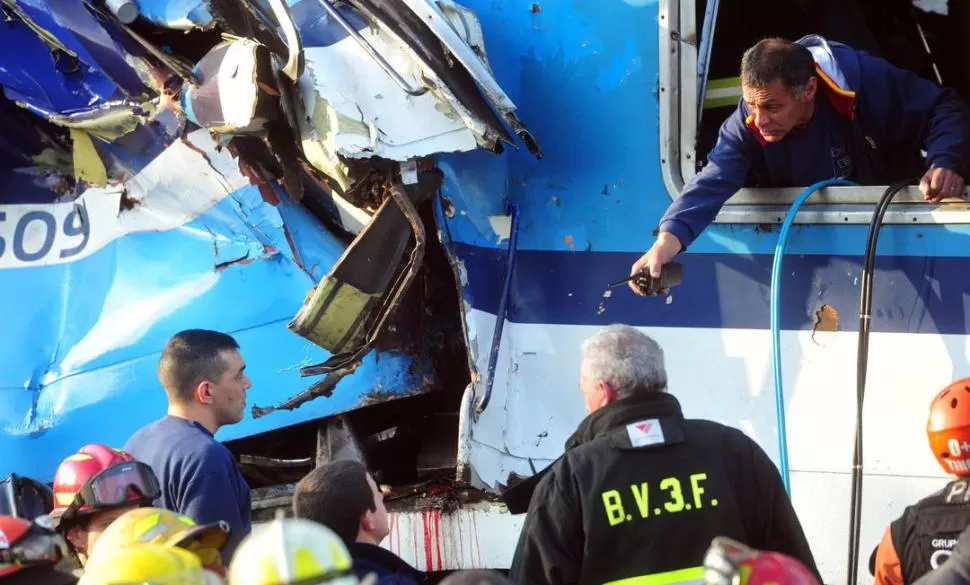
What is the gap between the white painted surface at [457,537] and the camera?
4.10 meters

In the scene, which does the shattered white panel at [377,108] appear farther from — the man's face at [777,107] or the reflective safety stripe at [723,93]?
the reflective safety stripe at [723,93]

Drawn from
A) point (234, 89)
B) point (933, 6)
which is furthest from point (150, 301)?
point (933, 6)

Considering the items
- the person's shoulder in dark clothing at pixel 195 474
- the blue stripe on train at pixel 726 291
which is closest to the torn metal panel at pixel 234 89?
the blue stripe on train at pixel 726 291

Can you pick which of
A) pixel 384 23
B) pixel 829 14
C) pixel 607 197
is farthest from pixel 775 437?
pixel 829 14

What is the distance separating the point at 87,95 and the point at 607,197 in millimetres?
1919

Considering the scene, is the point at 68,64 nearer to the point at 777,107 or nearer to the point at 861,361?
the point at 777,107

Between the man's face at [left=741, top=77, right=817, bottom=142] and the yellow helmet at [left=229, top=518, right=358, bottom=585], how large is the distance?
7.32 ft

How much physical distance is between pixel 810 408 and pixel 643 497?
4.10ft

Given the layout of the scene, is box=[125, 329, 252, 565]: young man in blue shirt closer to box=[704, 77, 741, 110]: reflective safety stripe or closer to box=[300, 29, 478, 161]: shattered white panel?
box=[300, 29, 478, 161]: shattered white panel

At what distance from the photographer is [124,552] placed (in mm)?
1913

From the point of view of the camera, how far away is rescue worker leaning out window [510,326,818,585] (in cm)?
269

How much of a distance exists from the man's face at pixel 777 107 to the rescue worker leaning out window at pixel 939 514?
4.10 feet

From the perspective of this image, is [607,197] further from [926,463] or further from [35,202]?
[35,202]

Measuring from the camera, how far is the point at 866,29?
215 inches
